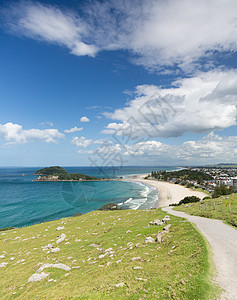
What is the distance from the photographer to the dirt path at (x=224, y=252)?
611 cm

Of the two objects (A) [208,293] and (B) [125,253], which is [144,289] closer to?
(A) [208,293]

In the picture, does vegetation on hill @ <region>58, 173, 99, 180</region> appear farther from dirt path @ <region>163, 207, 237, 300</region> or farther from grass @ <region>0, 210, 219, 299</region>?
dirt path @ <region>163, 207, 237, 300</region>

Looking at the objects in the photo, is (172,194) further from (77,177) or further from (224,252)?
(77,177)

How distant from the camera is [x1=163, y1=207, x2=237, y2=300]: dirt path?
611 centimetres

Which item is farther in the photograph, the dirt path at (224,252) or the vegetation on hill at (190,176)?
the vegetation on hill at (190,176)

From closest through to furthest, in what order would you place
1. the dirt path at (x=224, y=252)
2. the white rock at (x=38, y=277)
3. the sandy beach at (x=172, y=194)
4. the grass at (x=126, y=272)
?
1. the grass at (x=126, y=272)
2. the dirt path at (x=224, y=252)
3. the white rock at (x=38, y=277)
4. the sandy beach at (x=172, y=194)

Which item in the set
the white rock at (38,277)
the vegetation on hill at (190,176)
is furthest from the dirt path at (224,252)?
the vegetation on hill at (190,176)

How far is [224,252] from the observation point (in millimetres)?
8977

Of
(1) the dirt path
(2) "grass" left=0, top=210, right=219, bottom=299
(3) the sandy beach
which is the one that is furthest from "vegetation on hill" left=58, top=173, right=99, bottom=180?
(1) the dirt path

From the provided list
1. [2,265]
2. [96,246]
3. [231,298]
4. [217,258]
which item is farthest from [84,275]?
[2,265]

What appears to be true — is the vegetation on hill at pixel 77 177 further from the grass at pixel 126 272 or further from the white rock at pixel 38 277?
the white rock at pixel 38 277

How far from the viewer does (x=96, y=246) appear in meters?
13.1

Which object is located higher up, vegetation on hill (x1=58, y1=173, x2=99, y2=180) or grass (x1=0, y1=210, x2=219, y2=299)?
grass (x1=0, y1=210, x2=219, y2=299)

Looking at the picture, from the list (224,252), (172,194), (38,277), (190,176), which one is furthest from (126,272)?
(190,176)
